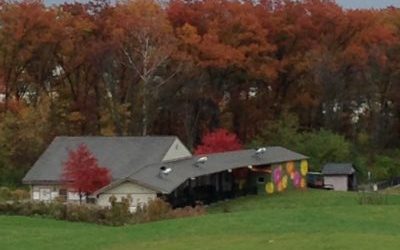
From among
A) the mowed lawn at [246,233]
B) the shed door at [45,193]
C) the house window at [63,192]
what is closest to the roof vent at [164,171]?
the house window at [63,192]

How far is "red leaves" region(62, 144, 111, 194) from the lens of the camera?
41500mm

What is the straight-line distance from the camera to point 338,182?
173 ft

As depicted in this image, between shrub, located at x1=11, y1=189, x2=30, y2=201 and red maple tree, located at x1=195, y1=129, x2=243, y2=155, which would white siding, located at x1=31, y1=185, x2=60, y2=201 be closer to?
shrub, located at x1=11, y1=189, x2=30, y2=201

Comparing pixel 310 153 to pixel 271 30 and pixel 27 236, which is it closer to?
pixel 271 30

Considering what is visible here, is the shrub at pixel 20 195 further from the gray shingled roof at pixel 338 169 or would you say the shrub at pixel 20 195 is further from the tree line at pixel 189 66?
the gray shingled roof at pixel 338 169

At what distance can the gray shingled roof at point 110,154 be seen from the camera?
45.2 m

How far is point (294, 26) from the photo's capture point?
6000 cm

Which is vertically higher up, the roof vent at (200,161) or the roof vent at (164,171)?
the roof vent at (200,161)

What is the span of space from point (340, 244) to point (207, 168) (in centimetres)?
2261

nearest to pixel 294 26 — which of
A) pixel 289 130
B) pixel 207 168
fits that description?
pixel 289 130

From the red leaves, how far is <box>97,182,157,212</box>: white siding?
5.35 ft

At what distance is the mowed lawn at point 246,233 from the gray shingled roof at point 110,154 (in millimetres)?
12998

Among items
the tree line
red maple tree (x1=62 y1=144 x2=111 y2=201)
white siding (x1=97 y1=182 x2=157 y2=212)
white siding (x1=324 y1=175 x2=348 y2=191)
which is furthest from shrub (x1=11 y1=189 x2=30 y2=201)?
white siding (x1=324 y1=175 x2=348 y2=191)

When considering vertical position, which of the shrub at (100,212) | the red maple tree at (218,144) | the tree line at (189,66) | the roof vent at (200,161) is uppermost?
the tree line at (189,66)
